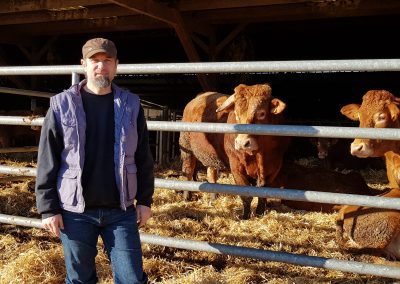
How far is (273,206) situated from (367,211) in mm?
2085

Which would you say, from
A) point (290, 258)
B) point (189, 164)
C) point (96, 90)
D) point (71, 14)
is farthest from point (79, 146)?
point (71, 14)

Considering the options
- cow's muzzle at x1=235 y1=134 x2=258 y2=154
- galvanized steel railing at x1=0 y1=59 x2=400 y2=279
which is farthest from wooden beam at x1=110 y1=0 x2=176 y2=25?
galvanized steel railing at x1=0 y1=59 x2=400 y2=279

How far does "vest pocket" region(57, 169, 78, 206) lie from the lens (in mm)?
2279

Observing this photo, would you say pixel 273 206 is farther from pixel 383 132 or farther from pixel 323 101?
pixel 323 101

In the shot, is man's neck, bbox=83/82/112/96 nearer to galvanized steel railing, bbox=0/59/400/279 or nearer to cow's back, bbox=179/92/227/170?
galvanized steel railing, bbox=0/59/400/279

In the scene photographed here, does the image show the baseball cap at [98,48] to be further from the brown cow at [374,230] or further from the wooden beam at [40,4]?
the wooden beam at [40,4]

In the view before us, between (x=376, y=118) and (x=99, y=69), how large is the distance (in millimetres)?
2621

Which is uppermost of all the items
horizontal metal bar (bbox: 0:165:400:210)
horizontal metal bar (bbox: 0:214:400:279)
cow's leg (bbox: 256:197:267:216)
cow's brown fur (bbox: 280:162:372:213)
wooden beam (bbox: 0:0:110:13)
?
wooden beam (bbox: 0:0:110:13)

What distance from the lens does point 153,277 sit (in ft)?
10.8

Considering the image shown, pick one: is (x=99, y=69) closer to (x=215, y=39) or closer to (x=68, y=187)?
(x=68, y=187)

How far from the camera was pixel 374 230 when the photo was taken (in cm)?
345

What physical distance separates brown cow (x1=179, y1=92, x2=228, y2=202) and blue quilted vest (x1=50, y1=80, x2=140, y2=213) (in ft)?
9.95

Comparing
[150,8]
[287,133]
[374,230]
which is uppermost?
[150,8]

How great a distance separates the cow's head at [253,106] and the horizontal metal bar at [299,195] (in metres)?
1.47
